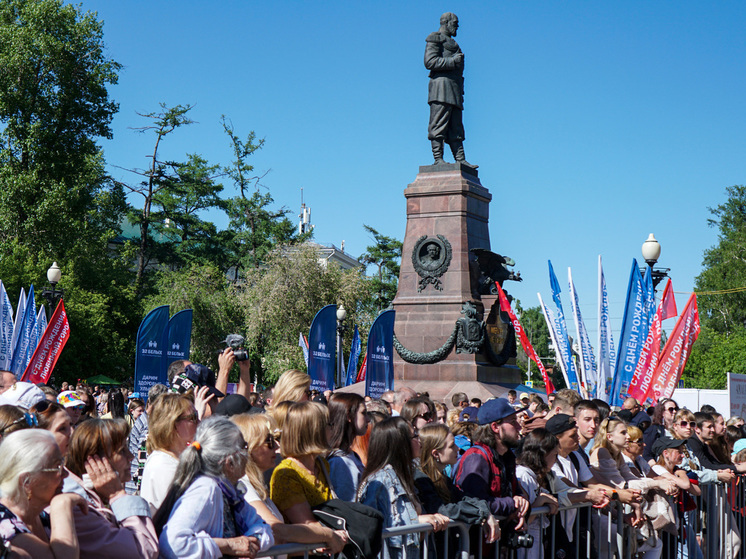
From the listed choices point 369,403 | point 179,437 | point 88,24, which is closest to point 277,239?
point 88,24

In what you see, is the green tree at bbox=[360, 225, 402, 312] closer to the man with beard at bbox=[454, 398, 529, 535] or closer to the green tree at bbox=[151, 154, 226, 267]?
the green tree at bbox=[151, 154, 226, 267]

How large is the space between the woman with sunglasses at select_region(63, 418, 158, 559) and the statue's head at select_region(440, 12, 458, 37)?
17.8 metres

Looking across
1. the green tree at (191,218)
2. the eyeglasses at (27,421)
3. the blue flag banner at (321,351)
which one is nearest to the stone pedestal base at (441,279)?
the blue flag banner at (321,351)

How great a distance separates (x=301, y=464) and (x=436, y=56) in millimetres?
16944

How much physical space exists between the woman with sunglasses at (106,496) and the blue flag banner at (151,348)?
26.7 ft

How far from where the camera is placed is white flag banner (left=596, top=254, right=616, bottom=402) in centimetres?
1385

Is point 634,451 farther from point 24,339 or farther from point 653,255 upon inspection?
point 24,339

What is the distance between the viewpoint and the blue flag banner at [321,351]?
44.2ft

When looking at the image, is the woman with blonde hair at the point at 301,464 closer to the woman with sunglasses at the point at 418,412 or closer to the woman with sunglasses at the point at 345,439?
the woman with sunglasses at the point at 345,439

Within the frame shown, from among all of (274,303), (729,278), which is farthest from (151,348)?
(729,278)

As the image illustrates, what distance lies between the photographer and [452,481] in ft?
19.5

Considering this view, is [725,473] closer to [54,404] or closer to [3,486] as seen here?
[54,404]

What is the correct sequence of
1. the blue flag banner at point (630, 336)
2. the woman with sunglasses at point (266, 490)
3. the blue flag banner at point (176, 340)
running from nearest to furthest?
the woman with sunglasses at point (266, 490), the blue flag banner at point (176, 340), the blue flag banner at point (630, 336)

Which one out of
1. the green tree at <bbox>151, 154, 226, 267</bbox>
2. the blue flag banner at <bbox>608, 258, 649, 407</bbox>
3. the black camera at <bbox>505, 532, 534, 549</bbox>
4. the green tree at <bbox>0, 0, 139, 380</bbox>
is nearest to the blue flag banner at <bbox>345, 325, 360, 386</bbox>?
the blue flag banner at <bbox>608, 258, 649, 407</bbox>
